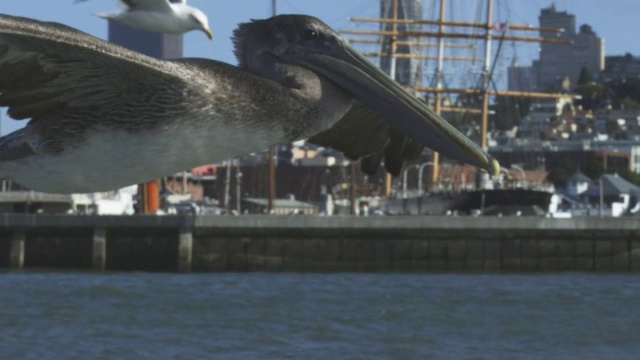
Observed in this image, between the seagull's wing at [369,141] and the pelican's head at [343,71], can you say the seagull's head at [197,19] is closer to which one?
the seagull's wing at [369,141]

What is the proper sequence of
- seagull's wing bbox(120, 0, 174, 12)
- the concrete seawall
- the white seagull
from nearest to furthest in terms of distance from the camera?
the white seagull → seagull's wing bbox(120, 0, 174, 12) → the concrete seawall

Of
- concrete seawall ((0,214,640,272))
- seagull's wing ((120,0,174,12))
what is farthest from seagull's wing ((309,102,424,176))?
concrete seawall ((0,214,640,272))

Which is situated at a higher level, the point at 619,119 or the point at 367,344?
the point at 619,119

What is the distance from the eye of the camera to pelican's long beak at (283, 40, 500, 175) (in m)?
4.51

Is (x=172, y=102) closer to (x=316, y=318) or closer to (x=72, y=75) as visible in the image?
(x=72, y=75)

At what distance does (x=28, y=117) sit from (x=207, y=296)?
1085 inches

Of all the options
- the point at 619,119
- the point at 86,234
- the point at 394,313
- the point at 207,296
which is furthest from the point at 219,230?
the point at 619,119

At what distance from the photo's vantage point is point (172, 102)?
4820 millimetres

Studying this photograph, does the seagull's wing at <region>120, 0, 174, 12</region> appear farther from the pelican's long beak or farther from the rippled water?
the rippled water

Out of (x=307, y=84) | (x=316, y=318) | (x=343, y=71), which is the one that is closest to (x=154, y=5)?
(x=307, y=84)

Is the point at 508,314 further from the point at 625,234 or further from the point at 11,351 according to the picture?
the point at 625,234

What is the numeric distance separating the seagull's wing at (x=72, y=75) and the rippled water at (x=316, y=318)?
47.8ft

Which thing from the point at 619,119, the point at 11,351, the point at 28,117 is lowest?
the point at 11,351

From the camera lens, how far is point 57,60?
494cm
